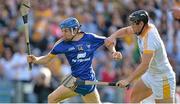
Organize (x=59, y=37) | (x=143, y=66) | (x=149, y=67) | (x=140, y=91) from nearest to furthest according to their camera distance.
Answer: (x=143, y=66) < (x=149, y=67) < (x=140, y=91) < (x=59, y=37)

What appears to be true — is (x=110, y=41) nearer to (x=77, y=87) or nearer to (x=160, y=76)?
(x=77, y=87)

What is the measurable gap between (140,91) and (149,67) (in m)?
0.50

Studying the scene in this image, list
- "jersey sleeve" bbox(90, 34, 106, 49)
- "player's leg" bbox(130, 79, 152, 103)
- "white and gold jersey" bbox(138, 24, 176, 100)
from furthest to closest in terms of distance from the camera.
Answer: "jersey sleeve" bbox(90, 34, 106, 49) < "player's leg" bbox(130, 79, 152, 103) < "white and gold jersey" bbox(138, 24, 176, 100)

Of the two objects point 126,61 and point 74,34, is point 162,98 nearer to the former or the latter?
point 74,34

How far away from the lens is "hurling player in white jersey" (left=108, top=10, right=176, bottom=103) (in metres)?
11.8

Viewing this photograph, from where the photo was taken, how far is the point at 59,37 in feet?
61.8

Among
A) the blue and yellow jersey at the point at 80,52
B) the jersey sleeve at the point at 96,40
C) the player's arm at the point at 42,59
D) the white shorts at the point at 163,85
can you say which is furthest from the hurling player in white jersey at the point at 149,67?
the player's arm at the point at 42,59

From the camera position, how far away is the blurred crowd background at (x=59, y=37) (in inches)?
691

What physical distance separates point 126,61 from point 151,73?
16.8ft

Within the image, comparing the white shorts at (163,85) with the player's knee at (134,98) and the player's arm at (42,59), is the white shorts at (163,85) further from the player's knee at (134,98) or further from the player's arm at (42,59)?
the player's arm at (42,59)

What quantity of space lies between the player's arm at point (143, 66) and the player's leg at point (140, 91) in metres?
0.88

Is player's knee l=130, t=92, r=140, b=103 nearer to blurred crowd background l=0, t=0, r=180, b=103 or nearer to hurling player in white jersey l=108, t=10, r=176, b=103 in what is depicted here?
hurling player in white jersey l=108, t=10, r=176, b=103

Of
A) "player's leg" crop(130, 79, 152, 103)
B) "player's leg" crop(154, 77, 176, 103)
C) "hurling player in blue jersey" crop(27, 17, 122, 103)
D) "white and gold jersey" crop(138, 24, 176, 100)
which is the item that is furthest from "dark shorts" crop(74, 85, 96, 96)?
"player's leg" crop(154, 77, 176, 103)

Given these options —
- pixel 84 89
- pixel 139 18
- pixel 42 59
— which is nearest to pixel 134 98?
pixel 84 89
